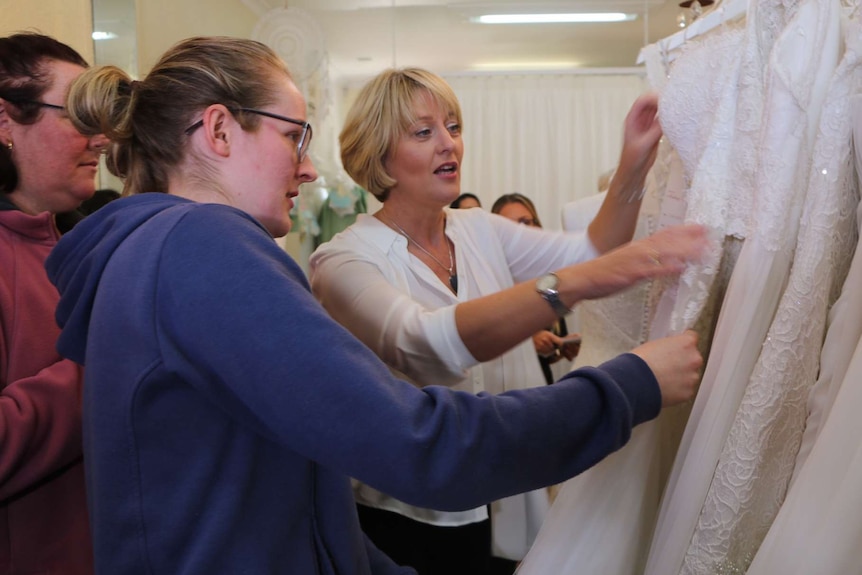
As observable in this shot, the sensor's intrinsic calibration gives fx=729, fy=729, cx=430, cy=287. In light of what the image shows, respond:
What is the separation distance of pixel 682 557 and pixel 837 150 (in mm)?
486

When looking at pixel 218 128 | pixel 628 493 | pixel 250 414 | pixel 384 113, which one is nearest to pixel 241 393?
pixel 250 414

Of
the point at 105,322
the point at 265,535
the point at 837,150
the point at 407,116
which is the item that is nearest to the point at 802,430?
the point at 837,150

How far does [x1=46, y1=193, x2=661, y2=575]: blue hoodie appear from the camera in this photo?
640 mm

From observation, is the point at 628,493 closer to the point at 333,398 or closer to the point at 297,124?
the point at 333,398

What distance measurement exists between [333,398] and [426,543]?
864mm

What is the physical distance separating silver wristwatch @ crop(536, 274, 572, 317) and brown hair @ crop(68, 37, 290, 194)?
43cm

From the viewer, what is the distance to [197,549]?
2.32ft

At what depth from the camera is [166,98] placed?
2.82ft

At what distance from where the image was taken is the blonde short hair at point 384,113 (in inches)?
58.6

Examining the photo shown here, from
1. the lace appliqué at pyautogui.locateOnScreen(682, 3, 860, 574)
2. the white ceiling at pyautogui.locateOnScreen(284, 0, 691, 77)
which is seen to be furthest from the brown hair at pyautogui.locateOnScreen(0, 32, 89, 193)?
the white ceiling at pyautogui.locateOnScreen(284, 0, 691, 77)

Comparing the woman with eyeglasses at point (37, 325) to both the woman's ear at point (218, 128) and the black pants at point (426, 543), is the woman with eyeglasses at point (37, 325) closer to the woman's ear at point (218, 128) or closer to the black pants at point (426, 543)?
the woman's ear at point (218, 128)

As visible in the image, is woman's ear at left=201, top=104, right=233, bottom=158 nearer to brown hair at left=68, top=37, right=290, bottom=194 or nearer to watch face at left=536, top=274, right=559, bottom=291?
brown hair at left=68, top=37, right=290, bottom=194

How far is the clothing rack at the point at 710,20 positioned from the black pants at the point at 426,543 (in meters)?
0.95

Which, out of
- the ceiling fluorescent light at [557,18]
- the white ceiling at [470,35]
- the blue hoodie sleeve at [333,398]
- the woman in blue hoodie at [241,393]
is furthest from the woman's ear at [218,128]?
the ceiling fluorescent light at [557,18]
